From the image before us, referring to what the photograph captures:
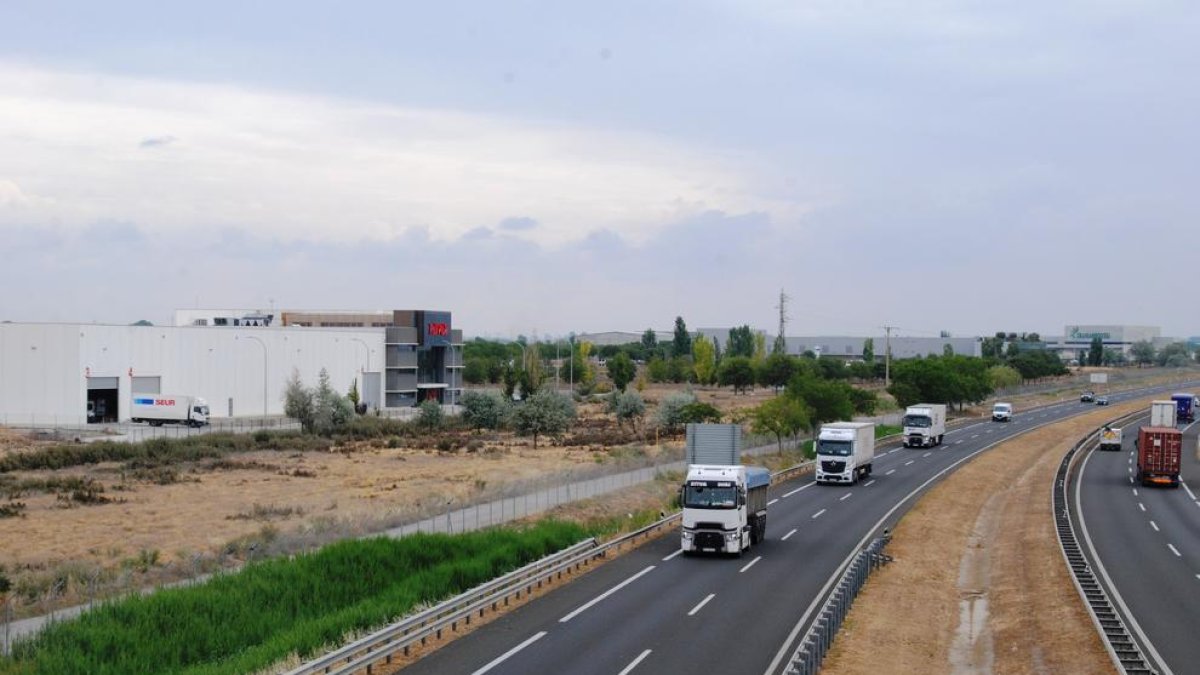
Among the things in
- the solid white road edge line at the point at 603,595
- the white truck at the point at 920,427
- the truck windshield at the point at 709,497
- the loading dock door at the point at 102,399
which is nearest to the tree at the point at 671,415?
the white truck at the point at 920,427

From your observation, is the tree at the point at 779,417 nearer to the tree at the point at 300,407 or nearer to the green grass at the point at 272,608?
the green grass at the point at 272,608

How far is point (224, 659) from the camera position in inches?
927

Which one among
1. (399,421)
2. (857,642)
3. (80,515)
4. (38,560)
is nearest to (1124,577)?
Result: (857,642)

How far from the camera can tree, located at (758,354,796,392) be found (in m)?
157

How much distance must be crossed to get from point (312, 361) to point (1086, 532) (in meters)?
90.1

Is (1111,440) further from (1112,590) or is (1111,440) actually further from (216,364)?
(216,364)

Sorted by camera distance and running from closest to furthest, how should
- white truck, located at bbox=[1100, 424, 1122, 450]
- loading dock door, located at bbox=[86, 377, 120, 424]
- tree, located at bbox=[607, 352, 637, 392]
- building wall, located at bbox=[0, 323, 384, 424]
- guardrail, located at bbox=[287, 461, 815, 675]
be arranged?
guardrail, located at bbox=[287, 461, 815, 675]
white truck, located at bbox=[1100, 424, 1122, 450]
building wall, located at bbox=[0, 323, 384, 424]
loading dock door, located at bbox=[86, 377, 120, 424]
tree, located at bbox=[607, 352, 637, 392]

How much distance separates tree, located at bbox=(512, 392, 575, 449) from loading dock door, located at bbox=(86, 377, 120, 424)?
124 ft

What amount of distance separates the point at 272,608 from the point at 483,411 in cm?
7683

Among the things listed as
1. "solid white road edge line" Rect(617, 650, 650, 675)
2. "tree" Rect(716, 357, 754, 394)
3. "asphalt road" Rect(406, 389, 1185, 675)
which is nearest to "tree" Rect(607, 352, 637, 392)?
"tree" Rect(716, 357, 754, 394)

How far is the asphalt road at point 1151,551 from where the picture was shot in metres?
25.6

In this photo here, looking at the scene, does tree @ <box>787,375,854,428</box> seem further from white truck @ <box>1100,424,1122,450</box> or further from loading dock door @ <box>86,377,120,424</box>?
loading dock door @ <box>86,377,120,424</box>

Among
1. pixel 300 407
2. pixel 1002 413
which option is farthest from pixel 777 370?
pixel 300 407

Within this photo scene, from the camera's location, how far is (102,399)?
10369 centimetres
